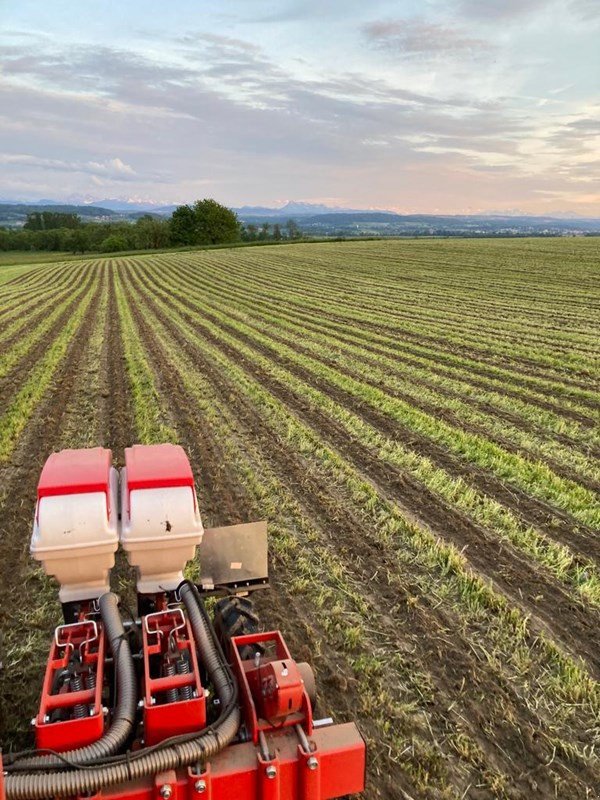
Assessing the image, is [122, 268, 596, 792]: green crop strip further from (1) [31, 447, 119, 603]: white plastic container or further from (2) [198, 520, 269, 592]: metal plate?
(1) [31, 447, 119, 603]: white plastic container

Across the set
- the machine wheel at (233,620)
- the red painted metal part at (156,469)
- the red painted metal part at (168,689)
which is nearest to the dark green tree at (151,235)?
the red painted metal part at (156,469)

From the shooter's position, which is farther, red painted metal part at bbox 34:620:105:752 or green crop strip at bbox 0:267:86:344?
green crop strip at bbox 0:267:86:344

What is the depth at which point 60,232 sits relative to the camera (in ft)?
333

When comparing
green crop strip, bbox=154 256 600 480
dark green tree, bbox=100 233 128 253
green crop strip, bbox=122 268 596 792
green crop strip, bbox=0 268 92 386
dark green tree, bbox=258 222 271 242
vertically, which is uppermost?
dark green tree, bbox=258 222 271 242

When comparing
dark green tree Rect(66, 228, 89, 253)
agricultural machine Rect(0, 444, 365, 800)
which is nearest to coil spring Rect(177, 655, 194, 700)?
agricultural machine Rect(0, 444, 365, 800)

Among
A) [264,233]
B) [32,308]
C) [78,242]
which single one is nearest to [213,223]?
[264,233]

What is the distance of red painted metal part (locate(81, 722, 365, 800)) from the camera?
2.34 m

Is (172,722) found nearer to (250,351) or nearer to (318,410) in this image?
(318,410)

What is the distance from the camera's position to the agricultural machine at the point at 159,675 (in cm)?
235

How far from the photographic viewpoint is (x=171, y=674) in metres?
2.80

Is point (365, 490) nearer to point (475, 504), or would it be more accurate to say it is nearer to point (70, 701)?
point (475, 504)

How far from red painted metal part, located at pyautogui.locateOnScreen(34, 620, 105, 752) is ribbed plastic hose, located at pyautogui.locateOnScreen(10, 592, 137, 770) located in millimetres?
58

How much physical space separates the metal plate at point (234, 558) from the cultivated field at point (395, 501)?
0.95 metres

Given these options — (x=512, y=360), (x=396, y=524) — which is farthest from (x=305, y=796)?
(x=512, y=360)
